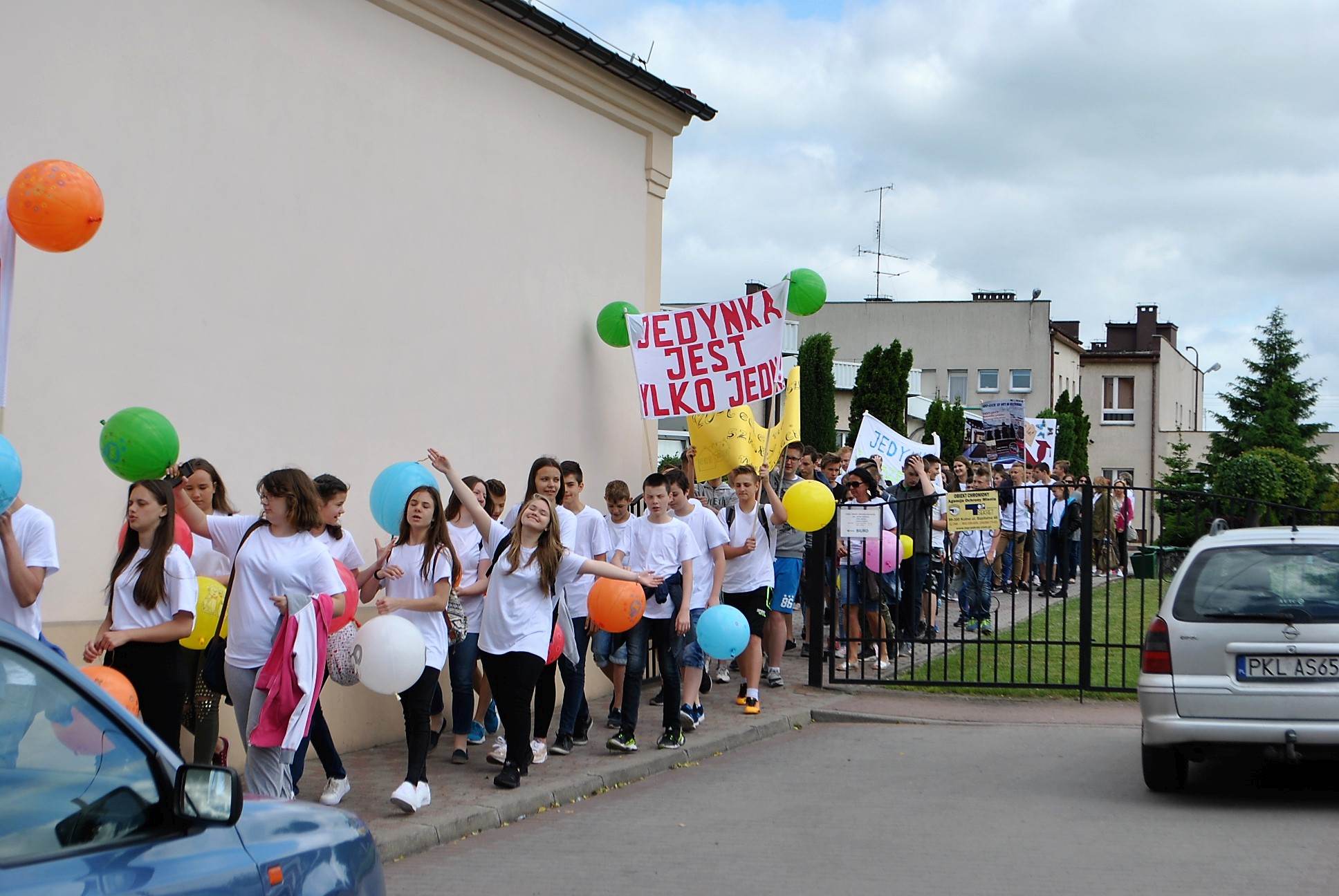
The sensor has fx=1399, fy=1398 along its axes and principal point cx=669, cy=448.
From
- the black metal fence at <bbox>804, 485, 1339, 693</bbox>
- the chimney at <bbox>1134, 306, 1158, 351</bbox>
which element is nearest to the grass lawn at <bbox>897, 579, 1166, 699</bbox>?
the black metal fence at <bbox>804, 485, 1339, 693</bbox>

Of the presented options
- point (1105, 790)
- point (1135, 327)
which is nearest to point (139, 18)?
point (1105, 790)

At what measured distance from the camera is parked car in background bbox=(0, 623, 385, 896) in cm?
283

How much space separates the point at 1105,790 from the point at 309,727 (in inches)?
190

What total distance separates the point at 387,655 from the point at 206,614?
947 millimetres

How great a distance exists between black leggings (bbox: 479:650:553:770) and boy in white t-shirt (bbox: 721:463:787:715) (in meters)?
3.06

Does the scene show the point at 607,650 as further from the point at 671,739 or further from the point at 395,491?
the point at 395,491

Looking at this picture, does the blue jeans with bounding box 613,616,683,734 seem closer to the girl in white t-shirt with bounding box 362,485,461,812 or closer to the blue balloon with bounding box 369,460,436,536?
the girl in white t-shirt with bounding box 362,485,461,812

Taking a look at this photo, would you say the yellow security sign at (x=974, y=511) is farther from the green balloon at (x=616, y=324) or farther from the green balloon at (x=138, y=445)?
the green balloon at (x=138, y=445)

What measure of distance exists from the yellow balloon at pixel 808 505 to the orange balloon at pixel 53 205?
6.01 metres

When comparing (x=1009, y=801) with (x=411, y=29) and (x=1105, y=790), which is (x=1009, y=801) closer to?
(x=1105, y=790)

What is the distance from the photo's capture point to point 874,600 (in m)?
13.2

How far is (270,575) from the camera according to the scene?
6562 millimetres

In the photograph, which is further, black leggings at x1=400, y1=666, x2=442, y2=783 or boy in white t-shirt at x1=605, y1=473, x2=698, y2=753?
boy in white t-shirt at x1=605, y1=473, x2=698, y2=753

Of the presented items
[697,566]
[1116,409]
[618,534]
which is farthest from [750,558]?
[1116,409]
